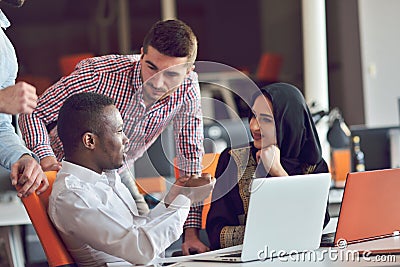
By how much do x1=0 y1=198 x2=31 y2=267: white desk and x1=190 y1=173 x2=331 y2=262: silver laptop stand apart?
150cm

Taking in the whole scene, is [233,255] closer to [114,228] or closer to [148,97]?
[114,228]

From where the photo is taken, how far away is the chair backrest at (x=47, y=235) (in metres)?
1.97

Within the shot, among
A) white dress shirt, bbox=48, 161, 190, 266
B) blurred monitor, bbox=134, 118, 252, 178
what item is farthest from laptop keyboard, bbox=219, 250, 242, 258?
blurred monitor, bbox=134, 118, 252, 178

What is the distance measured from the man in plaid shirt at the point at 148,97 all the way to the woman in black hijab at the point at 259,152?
9 cm

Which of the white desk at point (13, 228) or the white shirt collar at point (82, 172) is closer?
the white shirt collar at point (82, 172)

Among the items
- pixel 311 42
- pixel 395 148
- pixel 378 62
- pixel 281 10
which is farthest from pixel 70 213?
pixel 281 10

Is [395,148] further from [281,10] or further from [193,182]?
[281,10]

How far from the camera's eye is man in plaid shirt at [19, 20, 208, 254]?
2.53 meters

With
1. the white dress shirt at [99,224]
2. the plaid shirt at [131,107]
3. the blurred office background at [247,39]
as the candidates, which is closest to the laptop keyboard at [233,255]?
the white dress shirt at [99,224]

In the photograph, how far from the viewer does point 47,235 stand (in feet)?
6.49

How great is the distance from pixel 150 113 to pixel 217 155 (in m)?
0.32

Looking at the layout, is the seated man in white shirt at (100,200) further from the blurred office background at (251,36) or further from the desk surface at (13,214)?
the blurred office background at (251,36)

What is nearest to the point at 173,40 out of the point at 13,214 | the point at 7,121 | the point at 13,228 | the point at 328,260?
the point at 7,121

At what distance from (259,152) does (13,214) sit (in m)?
1.41
